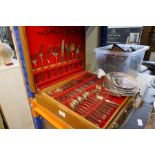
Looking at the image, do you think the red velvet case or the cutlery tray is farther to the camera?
the red velvet case

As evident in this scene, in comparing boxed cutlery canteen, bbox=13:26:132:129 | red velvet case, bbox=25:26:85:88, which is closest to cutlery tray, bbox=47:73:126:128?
boxed cutlery canteen, bbox=13:26:132:129

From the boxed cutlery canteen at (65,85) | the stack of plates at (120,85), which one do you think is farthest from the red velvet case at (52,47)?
the stack of plates at (120,85)

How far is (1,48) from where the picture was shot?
111cm

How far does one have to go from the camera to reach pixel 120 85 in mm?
759

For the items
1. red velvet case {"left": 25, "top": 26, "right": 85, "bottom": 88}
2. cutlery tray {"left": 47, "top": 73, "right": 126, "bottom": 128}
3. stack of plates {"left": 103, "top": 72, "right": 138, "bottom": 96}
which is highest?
red velvet case {"left": 25, "top": 26, "right": 85, "bottom": 88}

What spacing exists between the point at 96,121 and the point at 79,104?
0.49ft

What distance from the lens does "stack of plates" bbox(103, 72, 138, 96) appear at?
0.72m

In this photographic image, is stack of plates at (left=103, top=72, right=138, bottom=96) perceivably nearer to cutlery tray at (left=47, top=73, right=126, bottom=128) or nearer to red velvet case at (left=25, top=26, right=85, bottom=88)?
cutlery tray at (left=47, top=73, right=126, bottom=128)

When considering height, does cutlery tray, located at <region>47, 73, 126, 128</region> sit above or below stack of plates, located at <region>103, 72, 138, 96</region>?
below

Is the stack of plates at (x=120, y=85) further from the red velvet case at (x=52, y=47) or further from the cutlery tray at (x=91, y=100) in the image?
the red velvet case at (x=52, y=47)

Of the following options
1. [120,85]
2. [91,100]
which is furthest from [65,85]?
[120,85]

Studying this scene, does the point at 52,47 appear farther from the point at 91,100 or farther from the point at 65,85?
the point at 91,100

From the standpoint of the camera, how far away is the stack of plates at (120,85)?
72 cm
